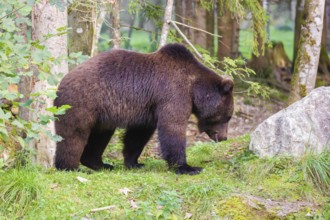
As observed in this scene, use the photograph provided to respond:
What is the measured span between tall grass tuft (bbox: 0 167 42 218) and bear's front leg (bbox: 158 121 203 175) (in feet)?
6.23

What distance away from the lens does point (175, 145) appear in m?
7.79

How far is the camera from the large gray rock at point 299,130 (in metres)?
7.61

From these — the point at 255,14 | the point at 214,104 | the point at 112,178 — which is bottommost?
the point at 112,178

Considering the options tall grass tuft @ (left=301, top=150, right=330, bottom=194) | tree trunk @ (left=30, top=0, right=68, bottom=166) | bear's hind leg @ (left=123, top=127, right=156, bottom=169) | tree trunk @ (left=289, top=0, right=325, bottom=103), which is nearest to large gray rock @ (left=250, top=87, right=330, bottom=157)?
tall grass tuft @ (left=301, top=150, right=330, bottom=194)

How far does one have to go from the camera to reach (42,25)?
27.6 feet

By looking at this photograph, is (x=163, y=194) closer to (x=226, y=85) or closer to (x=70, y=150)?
(x=70, y=150)

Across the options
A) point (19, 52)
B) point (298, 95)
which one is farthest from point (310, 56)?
point (19, 52)

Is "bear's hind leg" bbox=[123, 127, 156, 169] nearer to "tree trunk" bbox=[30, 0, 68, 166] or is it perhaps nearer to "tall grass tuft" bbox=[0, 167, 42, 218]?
"tree trunk" bbox=[30, 0, 68, 166]

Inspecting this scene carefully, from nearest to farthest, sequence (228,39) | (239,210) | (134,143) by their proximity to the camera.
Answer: (239,210), (134,143), (228,39)

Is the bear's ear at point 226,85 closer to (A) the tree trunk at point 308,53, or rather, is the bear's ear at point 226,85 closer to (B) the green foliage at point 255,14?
(B) the green foliage at point 255,14

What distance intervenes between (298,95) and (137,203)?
5116 mm

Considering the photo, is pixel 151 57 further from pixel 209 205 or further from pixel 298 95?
pixel 298 95

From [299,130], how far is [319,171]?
77 cm

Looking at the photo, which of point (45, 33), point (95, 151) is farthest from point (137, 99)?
point (45, 33)
